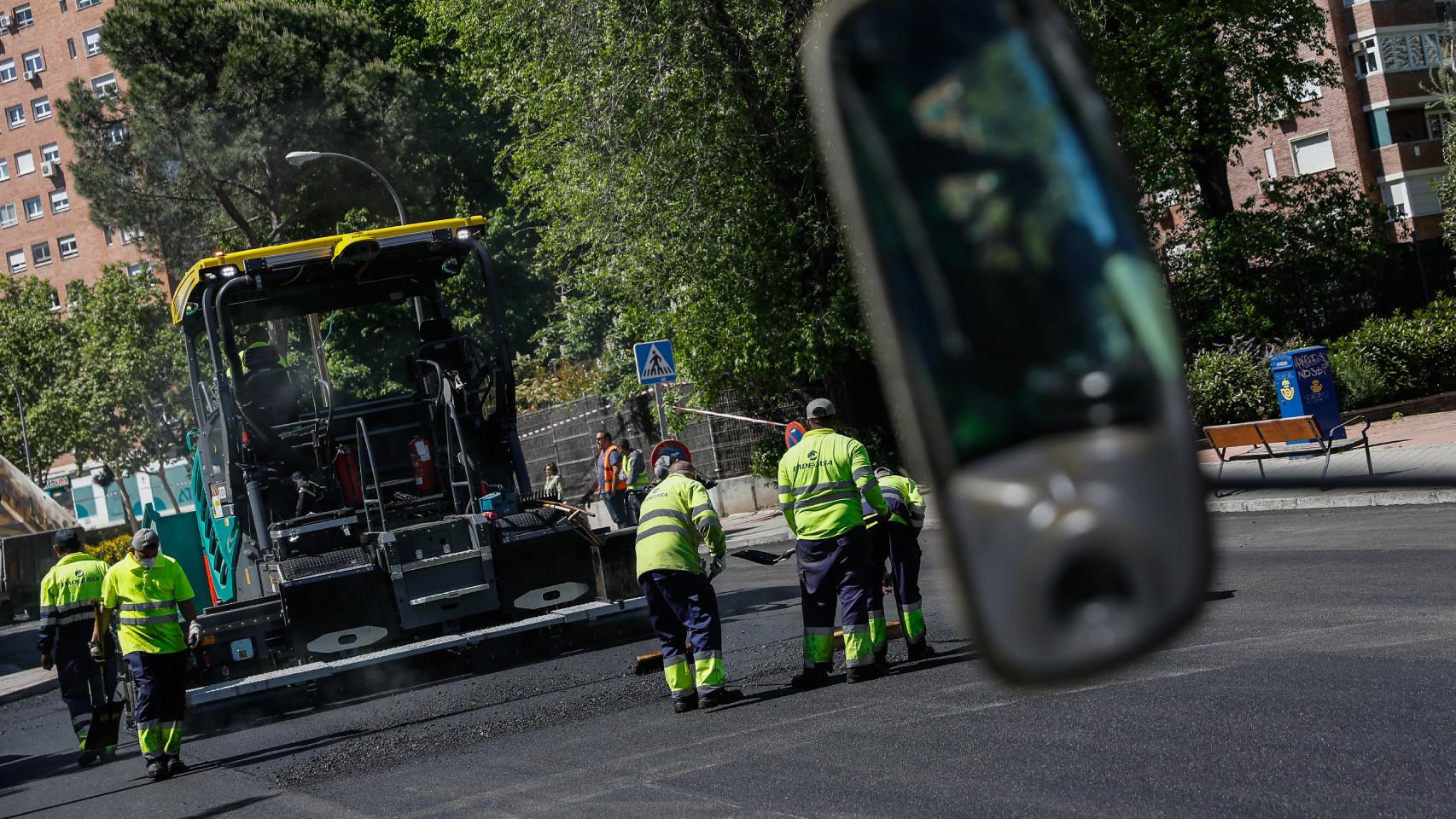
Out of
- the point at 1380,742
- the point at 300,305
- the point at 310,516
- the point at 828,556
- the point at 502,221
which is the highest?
the point at 502,221

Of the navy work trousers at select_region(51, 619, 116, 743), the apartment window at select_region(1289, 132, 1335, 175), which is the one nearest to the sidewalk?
the navy work trousers at select_region(51, 619, 116, 743)

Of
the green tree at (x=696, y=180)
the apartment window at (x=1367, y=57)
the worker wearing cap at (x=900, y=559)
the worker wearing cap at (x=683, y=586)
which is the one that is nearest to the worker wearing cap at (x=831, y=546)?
the worker wearing cap at (x=900, y=559)

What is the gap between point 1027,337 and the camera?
72cm

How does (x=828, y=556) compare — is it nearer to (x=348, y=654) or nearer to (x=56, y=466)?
(x=348, y=654)

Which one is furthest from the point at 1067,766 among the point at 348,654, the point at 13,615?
the point at 13,615

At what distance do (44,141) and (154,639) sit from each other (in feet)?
241

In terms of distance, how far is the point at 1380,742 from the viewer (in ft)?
19.9

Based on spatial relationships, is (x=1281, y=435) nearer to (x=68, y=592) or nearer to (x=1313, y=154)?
(x=68, y=592)

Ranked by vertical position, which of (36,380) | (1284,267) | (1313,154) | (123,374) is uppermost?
(36,380)

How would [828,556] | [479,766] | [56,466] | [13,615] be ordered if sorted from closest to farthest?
[479,766]
[828,556]
[13,615]
[56,466]

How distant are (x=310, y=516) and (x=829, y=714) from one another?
17.0 ft

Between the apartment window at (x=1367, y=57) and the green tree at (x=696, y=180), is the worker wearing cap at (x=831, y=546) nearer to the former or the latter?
the green tree at (x=696, y=180)

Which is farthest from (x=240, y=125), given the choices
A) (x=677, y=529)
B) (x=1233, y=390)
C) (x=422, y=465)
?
(x=677, y=529)

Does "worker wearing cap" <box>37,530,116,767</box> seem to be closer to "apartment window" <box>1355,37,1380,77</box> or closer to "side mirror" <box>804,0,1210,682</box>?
"side mirror" <box>804,0,1210,682</box>
